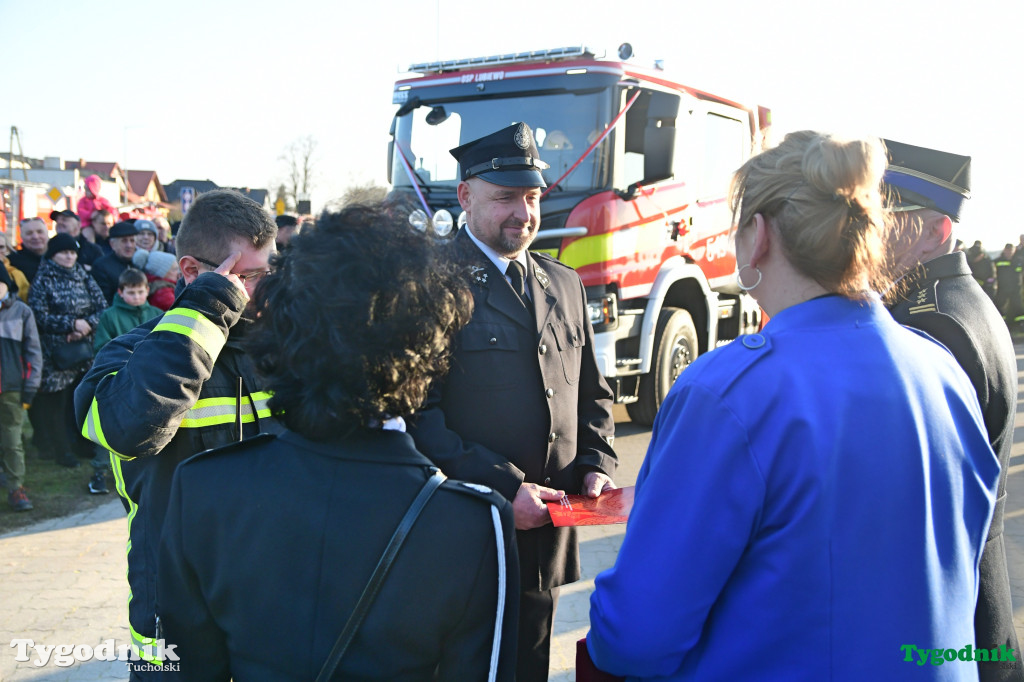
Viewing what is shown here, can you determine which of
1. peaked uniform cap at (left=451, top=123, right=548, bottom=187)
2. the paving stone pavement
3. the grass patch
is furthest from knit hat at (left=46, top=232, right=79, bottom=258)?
peaked uniform cap at (left=451, top=123, right=548, bottom=187)

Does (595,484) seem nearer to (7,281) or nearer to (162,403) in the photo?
(162,403)

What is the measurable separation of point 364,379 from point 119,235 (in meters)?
7.12

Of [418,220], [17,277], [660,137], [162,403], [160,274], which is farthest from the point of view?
[17,277]

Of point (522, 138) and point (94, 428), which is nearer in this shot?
point (94, 428)

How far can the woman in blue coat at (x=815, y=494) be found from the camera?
1.15 metres

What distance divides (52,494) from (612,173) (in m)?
5.25

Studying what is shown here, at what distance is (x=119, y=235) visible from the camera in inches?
286

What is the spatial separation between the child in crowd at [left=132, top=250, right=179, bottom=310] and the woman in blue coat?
5598mm

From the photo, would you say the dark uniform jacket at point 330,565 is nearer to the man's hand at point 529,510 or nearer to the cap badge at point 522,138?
the man's hand at point 529,510

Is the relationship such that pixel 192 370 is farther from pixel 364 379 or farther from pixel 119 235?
pixel 119 235

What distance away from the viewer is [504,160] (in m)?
2.60

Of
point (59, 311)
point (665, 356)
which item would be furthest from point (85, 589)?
point (665, 356)

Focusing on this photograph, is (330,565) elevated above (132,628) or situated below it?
above

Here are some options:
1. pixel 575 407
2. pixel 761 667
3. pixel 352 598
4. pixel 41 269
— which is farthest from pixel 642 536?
pixel 41 269
